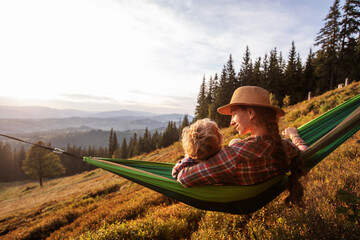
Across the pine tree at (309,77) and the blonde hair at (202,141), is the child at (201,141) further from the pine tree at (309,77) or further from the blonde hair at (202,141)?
the pine tree at (309,77)

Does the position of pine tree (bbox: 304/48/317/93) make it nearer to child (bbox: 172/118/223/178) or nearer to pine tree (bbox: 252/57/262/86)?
pine tree (bbox: 252/57/262/86)

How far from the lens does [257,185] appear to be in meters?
1.75

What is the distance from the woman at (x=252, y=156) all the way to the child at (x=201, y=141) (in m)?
0.09

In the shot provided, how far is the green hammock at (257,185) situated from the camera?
1.79 metres

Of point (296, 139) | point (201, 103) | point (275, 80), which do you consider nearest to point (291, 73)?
point (275, 80)

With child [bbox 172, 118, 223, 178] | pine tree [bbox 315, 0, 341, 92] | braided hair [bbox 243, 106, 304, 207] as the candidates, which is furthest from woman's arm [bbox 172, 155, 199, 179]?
pine tree [bbox 315, 0, 341, 92]

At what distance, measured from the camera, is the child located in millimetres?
1726

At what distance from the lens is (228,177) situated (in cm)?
172

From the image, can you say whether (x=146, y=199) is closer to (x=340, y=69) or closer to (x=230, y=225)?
(x=230, y=225)

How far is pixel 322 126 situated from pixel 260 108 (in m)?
1.60

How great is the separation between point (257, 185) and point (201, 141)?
0.72m

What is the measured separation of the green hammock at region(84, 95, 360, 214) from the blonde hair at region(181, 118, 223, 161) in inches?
15.0

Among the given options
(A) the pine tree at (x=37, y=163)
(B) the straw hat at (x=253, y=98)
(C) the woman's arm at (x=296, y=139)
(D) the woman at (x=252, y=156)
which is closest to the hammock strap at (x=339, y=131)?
(D) the woman at (x=252, y=156)

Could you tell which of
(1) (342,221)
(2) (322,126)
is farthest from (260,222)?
(2) (322,126)
